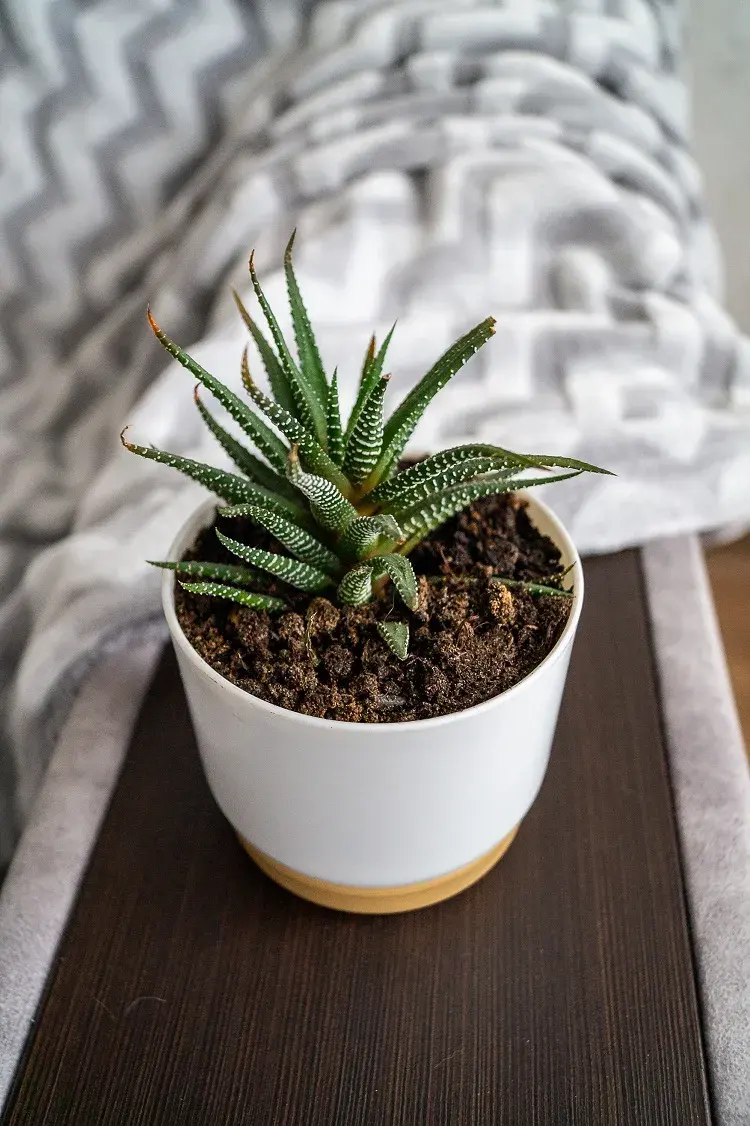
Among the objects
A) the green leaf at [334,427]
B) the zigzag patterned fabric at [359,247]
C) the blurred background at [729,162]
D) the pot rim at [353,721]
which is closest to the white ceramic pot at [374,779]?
the pot rim at [353,721]

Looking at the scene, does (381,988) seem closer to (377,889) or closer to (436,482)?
(377,889)

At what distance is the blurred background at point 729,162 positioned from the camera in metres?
1.24

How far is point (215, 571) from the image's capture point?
19.4 inches

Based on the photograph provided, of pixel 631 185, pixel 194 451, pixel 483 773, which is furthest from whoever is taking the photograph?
pixel 631 185

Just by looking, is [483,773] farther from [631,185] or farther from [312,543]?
[631,185]

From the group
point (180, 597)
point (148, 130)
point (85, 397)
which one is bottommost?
point (85, 397)

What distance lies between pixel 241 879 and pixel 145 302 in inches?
30.4

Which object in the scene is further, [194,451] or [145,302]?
[145,302]

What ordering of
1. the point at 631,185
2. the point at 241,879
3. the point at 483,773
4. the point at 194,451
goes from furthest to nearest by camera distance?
1. the point at 631,185
2. the point at 194,451
3. the point at 241,879
4. the point at 483,773

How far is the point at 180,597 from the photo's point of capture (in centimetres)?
53

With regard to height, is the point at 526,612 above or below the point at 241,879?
above

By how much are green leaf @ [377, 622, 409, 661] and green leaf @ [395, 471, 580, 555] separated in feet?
0.20

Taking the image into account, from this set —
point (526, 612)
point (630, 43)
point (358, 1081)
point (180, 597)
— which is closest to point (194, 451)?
point (180, 597)

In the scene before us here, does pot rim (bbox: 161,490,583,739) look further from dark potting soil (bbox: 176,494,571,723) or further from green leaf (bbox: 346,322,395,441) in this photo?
green leaf (bbox: 346,322,395,441)
